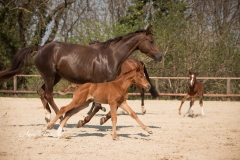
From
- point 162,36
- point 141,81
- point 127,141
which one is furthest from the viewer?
point 162,36

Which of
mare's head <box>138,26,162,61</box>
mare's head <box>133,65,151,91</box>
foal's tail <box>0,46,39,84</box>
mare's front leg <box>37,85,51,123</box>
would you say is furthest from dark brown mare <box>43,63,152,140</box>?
foal's tail <box>0,46,39,84</box>

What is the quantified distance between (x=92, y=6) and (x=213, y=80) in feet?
52.2

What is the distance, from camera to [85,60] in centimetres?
967

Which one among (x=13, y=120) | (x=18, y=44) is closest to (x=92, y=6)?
(x=18, y=44)

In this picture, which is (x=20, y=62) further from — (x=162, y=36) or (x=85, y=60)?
(x=162, y=36)

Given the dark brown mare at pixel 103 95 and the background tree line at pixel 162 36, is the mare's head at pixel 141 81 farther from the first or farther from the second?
the background tree line at pixel 162 36

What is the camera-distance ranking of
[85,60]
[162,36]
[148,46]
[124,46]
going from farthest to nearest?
1. [162,36]
2. [148,46]
3. [124,46]
4. [85,60]

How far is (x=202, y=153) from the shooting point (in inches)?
272

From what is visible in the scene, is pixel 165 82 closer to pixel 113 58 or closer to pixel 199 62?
pixel 199 62

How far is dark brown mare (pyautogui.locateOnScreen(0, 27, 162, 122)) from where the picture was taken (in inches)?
378

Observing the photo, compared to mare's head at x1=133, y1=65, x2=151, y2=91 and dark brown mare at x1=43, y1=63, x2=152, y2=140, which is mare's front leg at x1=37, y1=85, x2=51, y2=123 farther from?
mare's head at x1=133, y1=65, x2=151, y2=91

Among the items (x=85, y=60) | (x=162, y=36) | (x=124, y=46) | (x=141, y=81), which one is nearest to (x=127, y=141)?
(x=141, y=81)

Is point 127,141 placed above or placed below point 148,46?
below

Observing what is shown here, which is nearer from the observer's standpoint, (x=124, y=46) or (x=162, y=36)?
(x=124, y=46)
